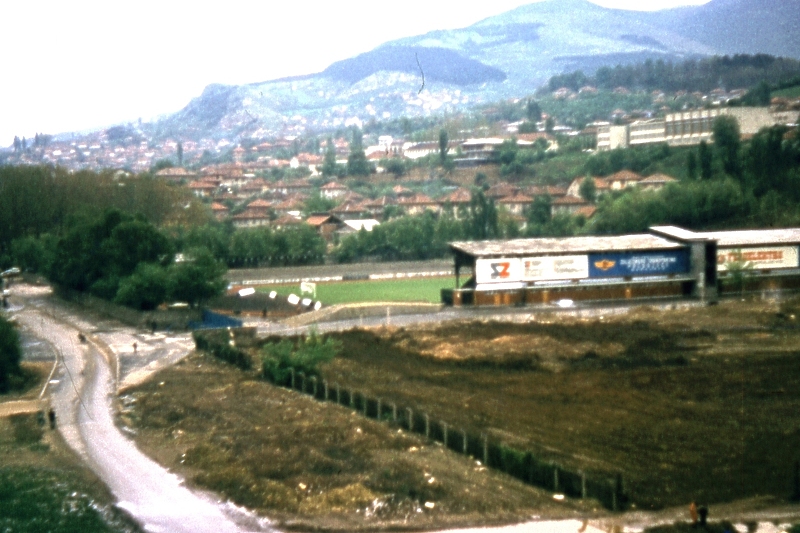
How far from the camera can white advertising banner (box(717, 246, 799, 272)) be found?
32062mm

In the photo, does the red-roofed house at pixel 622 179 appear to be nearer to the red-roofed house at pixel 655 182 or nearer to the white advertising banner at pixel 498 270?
the red-roofed house at pixel 655 182

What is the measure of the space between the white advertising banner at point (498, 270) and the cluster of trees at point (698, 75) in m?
61.6

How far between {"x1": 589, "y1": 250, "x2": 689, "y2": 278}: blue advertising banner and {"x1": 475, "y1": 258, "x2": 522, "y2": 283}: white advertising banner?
2.35m

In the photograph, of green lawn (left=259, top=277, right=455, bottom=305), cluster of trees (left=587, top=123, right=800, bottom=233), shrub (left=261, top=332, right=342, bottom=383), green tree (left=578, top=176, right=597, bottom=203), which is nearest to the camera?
shrub (left=261, top=332, right=342, bottom=383)

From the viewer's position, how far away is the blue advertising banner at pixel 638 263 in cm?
3178

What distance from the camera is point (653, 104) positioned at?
12394 centimetres

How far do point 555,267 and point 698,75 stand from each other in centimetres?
9768

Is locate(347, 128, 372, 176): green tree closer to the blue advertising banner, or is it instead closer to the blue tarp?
the blue tarp

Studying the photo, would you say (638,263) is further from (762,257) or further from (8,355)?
(8,355)

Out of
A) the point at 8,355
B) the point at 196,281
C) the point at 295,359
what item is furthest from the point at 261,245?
the point at 295,359

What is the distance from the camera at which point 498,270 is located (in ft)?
102

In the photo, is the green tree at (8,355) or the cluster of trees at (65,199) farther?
the cluster of trees at (65,199)

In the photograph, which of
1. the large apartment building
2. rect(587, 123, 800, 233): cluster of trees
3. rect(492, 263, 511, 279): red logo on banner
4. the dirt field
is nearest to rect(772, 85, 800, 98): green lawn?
the large apartment building

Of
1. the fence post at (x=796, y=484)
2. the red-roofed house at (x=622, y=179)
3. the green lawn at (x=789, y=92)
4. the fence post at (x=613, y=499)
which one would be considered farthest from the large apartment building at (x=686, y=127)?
the fence post at (x=613, y=499)
